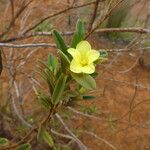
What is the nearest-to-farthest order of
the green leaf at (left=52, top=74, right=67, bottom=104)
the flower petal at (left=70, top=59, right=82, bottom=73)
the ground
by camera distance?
the flower petal at (left=70, top=59, right=82, bottom=73), the green leaf at (left=52, top=74, right=67, bottom=104), the ground

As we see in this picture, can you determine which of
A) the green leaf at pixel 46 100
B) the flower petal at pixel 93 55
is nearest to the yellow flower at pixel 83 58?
the flower petal at pixel 93 55

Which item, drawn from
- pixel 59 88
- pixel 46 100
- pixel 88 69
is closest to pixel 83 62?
pixel 88 69

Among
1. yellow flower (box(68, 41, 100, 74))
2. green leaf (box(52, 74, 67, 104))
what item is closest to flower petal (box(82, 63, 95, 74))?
yellow flower (box(68, 41, 100, 74))

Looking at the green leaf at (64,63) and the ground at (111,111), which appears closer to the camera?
the green leaf at (64,63)

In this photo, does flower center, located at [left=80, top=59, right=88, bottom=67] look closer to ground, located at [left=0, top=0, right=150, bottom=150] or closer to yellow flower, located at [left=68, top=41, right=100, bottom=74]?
yellow flower, located at [left=68, top=41, right=100, bottom=74]

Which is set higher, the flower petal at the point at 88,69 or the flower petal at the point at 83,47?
the flower petal at the point at 83,47

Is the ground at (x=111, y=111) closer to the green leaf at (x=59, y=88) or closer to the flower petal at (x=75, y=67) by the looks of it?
the green leaf at (x=59, y=88)
